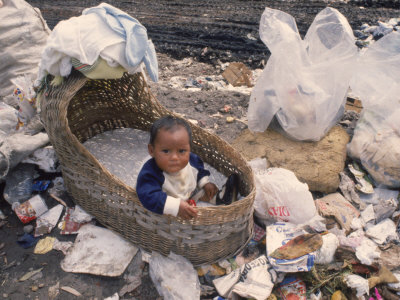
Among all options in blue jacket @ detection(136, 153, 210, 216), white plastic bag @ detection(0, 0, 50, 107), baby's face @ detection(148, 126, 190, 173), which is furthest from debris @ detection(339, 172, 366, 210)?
white plastic bag @ detection(0, 0, 50, 107)

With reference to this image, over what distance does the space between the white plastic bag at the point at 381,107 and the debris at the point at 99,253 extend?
1892 millimetres

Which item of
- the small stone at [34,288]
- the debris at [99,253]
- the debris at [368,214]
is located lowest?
the small stone at [34,288]

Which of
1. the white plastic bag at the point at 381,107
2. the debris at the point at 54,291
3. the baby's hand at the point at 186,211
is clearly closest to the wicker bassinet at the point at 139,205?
the baby's hand at the point at 186,211

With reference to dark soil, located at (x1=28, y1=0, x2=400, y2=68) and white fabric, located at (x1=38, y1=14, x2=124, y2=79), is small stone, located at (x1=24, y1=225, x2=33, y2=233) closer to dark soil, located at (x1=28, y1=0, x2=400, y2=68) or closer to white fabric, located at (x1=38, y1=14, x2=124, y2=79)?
white fabric, located at (x1=38, y1=14, x2=124, y2=79)

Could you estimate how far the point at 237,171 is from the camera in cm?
232

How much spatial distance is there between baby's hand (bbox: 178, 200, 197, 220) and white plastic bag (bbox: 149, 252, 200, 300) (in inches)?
14.7

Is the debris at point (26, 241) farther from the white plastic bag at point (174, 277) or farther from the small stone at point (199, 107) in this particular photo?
the small stone at point (199, 107)

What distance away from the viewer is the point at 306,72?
2.53 meters

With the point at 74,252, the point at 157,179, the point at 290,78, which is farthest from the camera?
the point at 290,78

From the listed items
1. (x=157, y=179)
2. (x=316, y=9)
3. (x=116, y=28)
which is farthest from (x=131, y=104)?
(x=316, y=9)

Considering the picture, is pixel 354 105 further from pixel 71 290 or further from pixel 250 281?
pixel 71 290

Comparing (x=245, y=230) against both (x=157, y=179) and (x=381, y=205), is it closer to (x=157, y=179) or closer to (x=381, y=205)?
(x=157, y=179)

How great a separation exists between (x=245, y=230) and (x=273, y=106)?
1093 mm

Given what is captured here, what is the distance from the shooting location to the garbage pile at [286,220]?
1.88 meters
